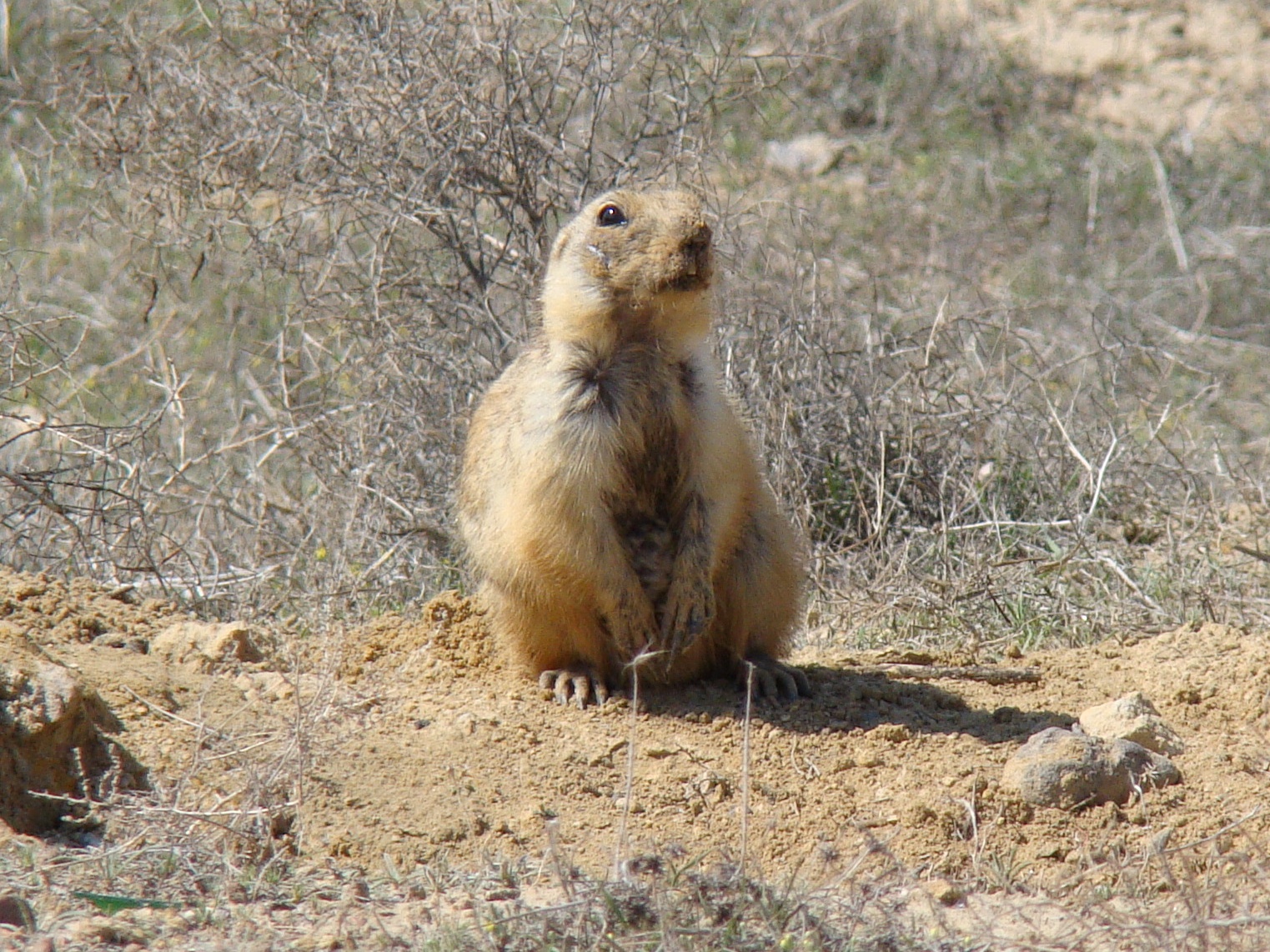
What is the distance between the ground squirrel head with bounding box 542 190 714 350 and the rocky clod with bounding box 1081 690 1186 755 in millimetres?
1808

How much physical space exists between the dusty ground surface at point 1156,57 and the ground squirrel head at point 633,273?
8.00 meters

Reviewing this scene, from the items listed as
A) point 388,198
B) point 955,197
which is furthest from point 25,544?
point 955,197

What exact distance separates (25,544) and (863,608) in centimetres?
363

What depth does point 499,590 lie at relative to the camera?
5.31 metres

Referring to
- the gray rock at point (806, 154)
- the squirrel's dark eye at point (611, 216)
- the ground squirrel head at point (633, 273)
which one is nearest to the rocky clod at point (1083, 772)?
the ground squirrel head at point (633, 273)

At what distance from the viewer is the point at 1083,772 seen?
14.6 ft

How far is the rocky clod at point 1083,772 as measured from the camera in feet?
14.6

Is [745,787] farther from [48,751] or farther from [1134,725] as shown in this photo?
[48,751]

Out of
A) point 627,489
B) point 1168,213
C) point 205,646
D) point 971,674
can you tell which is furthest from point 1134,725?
point 1168,213

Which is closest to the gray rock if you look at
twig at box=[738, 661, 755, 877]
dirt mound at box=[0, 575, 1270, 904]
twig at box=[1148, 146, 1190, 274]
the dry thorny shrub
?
twig at box=[1148, 146, 1190, 274]

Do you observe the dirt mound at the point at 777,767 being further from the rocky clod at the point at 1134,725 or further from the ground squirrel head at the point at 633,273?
the ground squirrel head at the point at 633,273

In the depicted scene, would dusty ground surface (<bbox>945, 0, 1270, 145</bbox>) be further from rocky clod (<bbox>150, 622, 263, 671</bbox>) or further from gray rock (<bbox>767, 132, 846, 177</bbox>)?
rocky clod (<bbox>150, 622, 263, 671</bbox>)

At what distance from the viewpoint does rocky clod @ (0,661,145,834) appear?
4.13 meters

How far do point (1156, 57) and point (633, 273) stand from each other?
914cm
